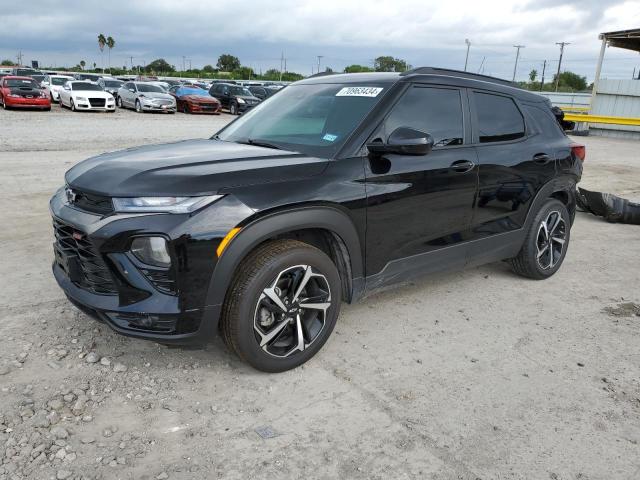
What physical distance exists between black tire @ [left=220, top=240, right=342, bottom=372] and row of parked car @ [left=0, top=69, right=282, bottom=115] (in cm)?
1838

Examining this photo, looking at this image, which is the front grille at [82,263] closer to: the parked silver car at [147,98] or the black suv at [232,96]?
the parked silver car at [147,98]

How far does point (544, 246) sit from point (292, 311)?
9.45ft

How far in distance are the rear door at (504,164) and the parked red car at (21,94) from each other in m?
23.2

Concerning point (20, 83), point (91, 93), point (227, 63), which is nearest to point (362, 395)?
point (91, 93)

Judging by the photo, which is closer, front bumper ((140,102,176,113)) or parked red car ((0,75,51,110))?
parked red car ((0,75,51,110))

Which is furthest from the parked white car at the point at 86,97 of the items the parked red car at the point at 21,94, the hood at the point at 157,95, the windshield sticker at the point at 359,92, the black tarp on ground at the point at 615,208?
the windshield sticker at the point at 359,92

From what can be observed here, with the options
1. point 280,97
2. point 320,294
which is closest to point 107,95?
point 280,97

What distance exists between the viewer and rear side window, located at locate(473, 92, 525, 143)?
4184mm

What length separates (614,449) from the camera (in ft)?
8.64

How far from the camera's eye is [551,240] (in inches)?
196

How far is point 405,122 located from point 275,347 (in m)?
1.73

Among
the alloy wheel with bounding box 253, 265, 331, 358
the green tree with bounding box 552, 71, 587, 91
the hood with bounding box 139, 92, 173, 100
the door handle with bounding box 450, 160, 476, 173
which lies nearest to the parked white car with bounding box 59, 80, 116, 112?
the hood with bounding box 139, 92, 173, 100

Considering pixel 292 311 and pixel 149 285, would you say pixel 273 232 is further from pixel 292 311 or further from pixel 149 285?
pixel 149 285

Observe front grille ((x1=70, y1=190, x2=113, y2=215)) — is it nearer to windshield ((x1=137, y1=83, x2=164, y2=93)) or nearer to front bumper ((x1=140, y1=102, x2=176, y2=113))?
front bumper ((x1=140, y1=102, x2=176, y2=113))
